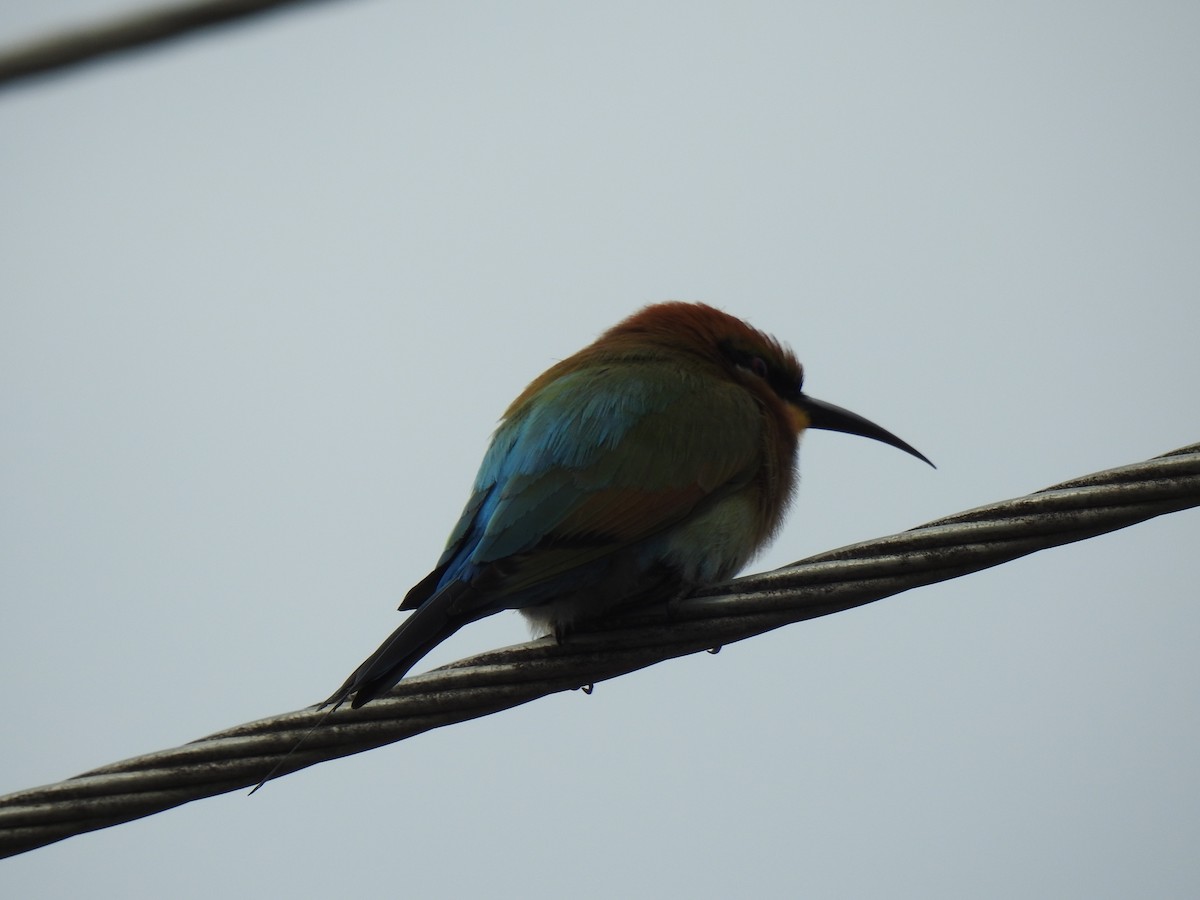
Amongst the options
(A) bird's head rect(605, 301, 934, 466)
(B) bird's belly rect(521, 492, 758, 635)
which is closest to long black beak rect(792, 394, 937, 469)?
(A) bird's head rect(605, 301, 934, 466)

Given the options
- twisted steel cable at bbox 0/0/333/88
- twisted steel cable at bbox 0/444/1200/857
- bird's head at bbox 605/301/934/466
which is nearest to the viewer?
twisted steel cable at bbox 0/0/333/88

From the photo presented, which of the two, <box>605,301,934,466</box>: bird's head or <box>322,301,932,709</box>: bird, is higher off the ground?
<box>605,301,934,466</box>: bird's head

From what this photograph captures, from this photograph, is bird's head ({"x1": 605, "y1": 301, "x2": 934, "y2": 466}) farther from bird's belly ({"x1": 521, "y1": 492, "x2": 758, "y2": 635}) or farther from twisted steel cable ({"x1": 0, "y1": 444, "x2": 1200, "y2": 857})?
twisted steel cable ({"x1": 0, "y1": 444, "x2": 1200, "y2": 857})

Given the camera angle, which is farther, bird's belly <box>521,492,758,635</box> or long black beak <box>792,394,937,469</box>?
long black beak <box>792,394,937,469</box>

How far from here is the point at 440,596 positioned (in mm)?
3107

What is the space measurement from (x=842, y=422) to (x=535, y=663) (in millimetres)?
2029

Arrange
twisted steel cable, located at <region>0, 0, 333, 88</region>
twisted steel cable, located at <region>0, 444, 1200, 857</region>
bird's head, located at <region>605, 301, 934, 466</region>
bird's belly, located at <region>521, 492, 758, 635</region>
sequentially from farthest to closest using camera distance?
1. bird's head, located at <region>605, 301, 934, 466</region>
2. bird's belly, located at <region>521, 492, 758, 635</region>
3. twisted steel cable, located at <region>0, 444, 1200, 857</region>
4. twisted steel cable, located at <region>0, 0, 333, 88</region>

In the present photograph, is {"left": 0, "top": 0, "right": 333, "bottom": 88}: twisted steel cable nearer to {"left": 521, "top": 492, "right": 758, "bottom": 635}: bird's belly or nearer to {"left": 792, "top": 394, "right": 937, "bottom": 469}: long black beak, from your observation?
{"left": 521, "top": 492, "right": 758, "bottom": 635}: bird's belly

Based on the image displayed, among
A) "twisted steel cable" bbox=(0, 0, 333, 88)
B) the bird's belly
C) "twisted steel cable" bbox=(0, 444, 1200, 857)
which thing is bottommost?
"twisted steel cable" bbox=(0, 444, 1200, 857)

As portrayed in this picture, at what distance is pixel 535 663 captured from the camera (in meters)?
2.99

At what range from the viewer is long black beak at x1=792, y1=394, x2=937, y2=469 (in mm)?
4586

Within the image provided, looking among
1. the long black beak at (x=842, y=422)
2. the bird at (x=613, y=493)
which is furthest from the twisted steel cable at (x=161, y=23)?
the long black beak at (x=842, y=422)

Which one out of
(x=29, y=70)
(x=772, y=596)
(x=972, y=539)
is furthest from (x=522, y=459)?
(x=29, y=70)

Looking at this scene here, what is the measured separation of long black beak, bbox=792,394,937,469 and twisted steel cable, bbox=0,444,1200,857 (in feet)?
5.46
